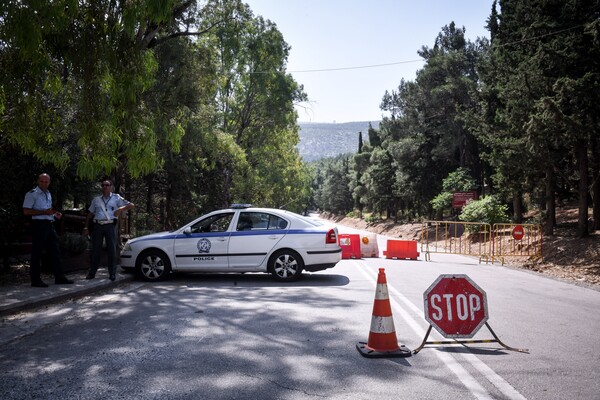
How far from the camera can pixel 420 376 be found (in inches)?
168

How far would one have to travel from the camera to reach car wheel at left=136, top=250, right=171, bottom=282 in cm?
1016

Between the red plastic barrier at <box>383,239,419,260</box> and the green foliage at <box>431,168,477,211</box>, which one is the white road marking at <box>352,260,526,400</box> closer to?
the red plastic barrier at <box>383,239,419,260</box>

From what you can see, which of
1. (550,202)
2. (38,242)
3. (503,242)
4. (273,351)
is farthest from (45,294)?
(550,202)

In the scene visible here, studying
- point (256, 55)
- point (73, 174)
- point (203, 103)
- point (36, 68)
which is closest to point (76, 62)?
point (36, 68)

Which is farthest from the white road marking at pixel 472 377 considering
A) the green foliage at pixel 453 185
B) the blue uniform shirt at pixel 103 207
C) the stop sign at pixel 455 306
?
the green foliage at pixel 453 185

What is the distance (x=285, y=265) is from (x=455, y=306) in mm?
5258

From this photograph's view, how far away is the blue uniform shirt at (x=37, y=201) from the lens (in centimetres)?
818

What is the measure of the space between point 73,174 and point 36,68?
349 inches

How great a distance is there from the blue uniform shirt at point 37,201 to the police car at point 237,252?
7.39 ft

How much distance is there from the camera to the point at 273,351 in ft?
16.3

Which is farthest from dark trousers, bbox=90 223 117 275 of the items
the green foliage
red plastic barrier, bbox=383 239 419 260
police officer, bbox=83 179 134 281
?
the green foliage

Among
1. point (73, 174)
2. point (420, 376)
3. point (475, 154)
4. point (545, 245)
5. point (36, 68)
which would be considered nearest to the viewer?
point (420, 376)

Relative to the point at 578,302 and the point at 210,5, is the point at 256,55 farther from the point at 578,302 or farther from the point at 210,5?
the point at 578,302

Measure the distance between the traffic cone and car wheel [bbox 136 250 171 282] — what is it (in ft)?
20.5
